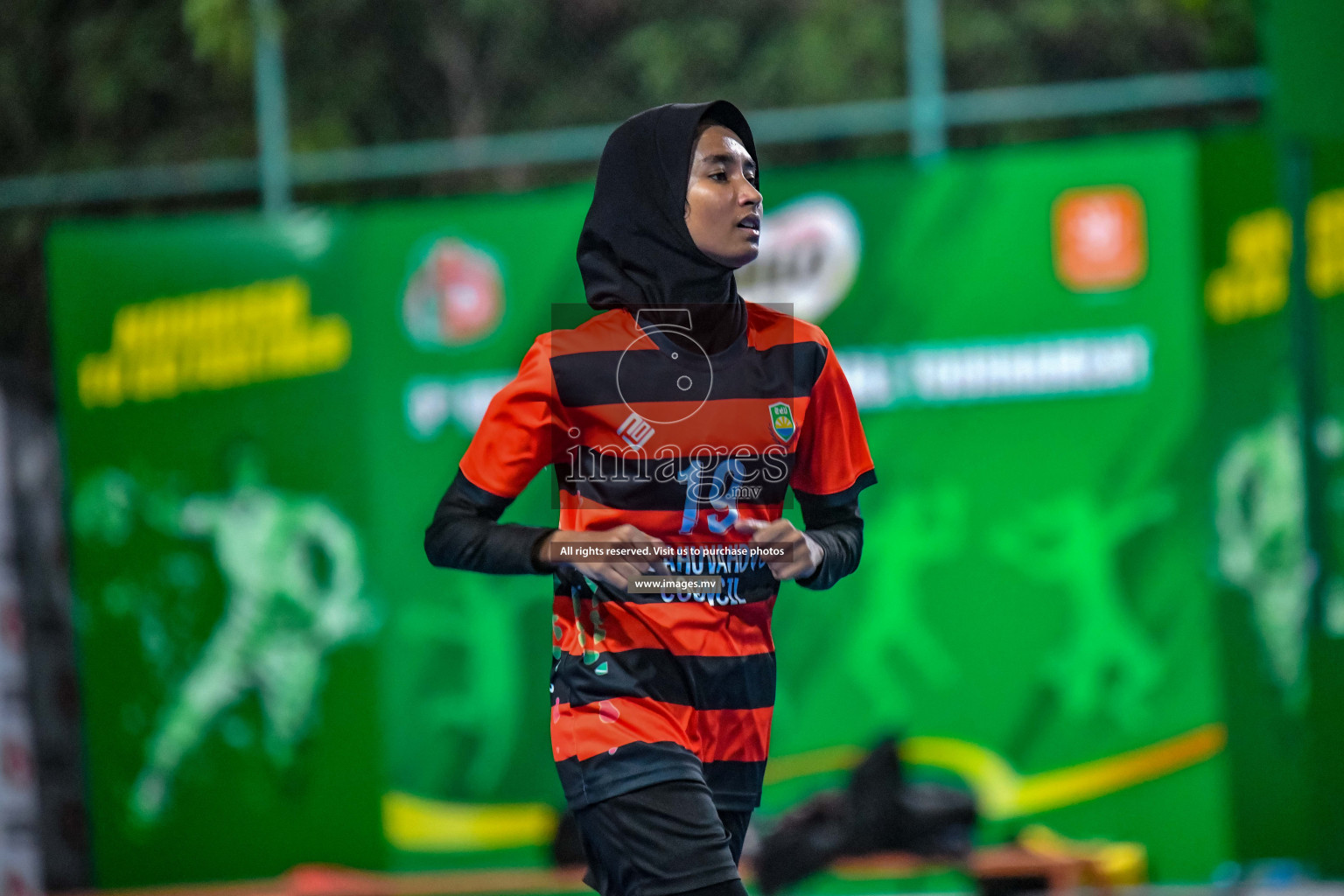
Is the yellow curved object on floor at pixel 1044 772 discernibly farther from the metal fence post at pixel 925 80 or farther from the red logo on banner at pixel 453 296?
the metal fence post at pixel 925 80

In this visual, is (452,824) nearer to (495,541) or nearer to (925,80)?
(925,80)

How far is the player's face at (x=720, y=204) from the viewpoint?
2.53 meters

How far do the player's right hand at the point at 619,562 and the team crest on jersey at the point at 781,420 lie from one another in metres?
0.28

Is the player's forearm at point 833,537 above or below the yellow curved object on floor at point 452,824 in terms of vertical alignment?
above

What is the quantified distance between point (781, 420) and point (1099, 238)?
4.07 meters

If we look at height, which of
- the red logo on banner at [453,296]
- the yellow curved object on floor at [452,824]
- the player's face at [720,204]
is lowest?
the yellow curved object on floor at [452,824]

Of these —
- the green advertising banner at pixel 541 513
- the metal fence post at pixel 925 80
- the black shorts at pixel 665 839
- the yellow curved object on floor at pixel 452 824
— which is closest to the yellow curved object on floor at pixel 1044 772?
the green advertising banner at pixel 541 513

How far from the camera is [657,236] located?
8.34 ft

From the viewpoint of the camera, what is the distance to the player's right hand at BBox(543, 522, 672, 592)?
2.35 metres

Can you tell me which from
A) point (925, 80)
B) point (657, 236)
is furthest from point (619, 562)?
point (925, 80)

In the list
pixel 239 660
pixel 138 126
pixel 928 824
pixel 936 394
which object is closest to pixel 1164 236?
pixel 936 394

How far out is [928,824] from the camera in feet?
19.6

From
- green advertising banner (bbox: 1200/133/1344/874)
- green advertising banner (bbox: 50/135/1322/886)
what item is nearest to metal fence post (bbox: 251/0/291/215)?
green advertising banner (bbox: 50/135/1322/886)

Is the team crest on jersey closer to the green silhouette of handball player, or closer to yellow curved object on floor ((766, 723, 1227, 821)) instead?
yellow curved object on floor ((766, 723, 1227, 821))
